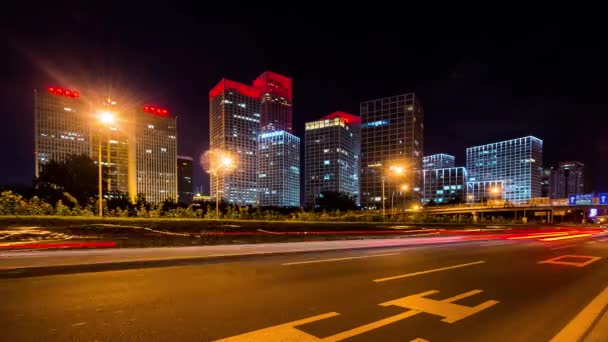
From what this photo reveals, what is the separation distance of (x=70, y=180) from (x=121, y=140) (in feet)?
200

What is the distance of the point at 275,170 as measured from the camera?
191000 millimetres

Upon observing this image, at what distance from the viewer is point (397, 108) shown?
156m

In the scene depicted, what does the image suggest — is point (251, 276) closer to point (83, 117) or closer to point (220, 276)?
point (220, 276)

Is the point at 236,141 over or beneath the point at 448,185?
over

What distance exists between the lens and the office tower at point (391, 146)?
5974 inches

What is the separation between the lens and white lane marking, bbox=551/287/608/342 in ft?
16.0

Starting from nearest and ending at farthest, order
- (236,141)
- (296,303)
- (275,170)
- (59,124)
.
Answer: (296,303), (59,124), (275,170), (236,141)

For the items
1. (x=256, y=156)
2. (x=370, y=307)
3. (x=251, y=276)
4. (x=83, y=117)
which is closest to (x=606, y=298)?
(x=370, y=307)

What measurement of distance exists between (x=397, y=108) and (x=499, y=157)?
8727 centimetres

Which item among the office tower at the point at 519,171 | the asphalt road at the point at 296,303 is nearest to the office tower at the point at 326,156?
the office tower at the point at 519,171

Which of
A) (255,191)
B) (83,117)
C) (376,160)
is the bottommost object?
(255,191)

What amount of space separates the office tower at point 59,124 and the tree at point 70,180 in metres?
94.0

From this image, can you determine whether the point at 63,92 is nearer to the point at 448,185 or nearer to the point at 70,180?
the point at 70,180

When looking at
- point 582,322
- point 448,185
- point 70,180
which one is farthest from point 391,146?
point 582,322
